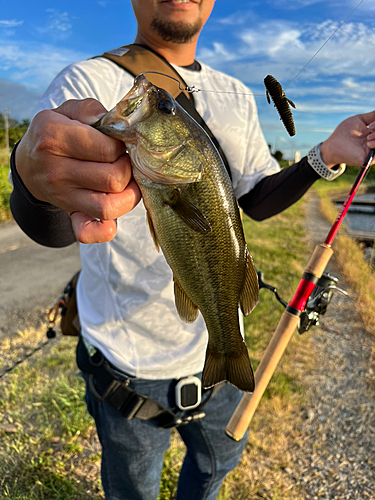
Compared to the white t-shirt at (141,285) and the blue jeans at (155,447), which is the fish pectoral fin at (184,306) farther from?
the blue jeans at (155,447)

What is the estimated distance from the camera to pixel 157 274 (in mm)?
2324

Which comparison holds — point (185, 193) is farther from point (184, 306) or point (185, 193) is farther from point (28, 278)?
point (28, 278)

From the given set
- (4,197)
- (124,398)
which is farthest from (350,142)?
(4,197)

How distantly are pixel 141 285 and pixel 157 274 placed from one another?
0.12m

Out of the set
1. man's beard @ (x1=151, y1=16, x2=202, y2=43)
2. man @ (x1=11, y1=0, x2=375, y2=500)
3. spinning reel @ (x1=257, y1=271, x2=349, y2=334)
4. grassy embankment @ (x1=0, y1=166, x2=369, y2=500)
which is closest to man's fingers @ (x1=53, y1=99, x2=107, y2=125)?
man @ (x1=11, y1=0, x2=375, y2=500)

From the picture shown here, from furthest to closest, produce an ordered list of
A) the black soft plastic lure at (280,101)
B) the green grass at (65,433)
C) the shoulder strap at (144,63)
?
the green grass at (65,433) < the shoulder strap at (144,63) < the black soft plastic lure at (280,101)

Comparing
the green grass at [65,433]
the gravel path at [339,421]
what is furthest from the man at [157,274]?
the gravel path at [339,421]

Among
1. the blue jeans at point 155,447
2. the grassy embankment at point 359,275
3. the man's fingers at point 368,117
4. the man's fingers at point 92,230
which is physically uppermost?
the man's fingers at point 92,230

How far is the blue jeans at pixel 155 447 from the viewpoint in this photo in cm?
241

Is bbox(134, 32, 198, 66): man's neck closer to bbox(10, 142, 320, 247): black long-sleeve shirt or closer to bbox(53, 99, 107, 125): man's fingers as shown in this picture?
bbox(10, 142, 320, 247): black long-sleeve shirt

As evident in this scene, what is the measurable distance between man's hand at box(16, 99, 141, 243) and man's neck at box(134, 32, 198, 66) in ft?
4.58

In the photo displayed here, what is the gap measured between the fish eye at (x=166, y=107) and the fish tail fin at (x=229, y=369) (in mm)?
991

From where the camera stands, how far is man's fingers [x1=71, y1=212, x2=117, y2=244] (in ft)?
3.92

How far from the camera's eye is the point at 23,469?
3494 mm
